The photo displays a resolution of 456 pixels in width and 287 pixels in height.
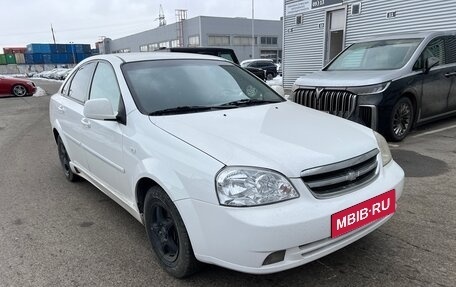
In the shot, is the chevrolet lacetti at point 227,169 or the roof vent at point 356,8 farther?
the roof vent at point 356,8

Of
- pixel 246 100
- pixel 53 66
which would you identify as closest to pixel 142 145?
pixel 246 100

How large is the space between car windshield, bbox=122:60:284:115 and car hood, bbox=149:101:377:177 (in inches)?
7.8

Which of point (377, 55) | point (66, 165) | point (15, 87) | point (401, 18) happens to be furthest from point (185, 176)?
point (15, 87)

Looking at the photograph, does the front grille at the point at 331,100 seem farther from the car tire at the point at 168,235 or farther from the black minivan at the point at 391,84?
the car tire at the point at 168,235

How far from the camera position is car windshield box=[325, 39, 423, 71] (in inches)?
247

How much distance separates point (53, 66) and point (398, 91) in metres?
81.3

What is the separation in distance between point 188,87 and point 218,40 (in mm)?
46276

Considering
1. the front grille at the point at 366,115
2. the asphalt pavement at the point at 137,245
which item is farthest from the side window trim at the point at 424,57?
the asphalt pavement at the point at 137,245

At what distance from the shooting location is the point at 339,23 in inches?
579

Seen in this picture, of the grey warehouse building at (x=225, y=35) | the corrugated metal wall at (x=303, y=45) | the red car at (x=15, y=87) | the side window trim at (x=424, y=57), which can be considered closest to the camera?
the side window trim at (x=424, y=57)

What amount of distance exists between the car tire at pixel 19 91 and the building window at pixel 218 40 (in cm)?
3104

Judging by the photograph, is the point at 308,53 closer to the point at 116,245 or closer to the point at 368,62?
the point at 368,62

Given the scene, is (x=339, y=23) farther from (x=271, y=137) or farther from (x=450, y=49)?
(x=271, y=137)

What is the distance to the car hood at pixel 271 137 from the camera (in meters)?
2.25
